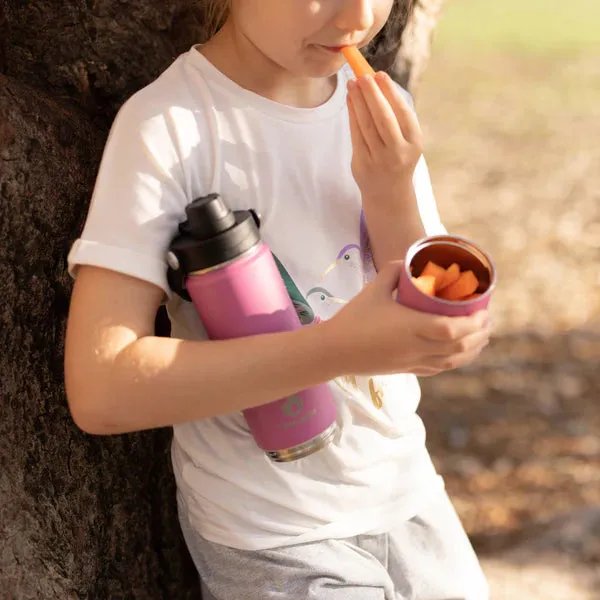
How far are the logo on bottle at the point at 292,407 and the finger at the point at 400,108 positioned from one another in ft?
1.21

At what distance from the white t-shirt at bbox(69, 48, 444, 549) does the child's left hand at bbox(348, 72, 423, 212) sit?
0.06 m

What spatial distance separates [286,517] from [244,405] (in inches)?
9.3

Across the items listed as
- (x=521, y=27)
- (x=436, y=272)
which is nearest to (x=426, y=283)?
(x=436, y=272)

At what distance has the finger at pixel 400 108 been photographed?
3.54ft

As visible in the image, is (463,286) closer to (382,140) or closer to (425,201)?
(382,140)

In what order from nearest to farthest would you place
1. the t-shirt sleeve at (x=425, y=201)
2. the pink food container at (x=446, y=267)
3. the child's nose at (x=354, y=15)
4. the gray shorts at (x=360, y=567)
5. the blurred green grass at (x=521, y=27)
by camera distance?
the pink food container at (x=446, y=267) < the child's nose at (x=354, y=15) < the gray shorts at (x=360, y=567) < the t-shirt sleeve at (x=425, y=201) < the blurred green grass at (x=521, y=27)

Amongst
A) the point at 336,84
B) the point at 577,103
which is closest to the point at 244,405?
the point at 336,84

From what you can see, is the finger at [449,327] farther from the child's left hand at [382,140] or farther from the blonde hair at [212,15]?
the blonde hair at [212,15]

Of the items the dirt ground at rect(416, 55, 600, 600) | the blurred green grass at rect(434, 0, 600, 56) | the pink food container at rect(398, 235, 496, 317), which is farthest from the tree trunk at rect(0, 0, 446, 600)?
the blurred green grass at rect(434, 0, 600, 56)

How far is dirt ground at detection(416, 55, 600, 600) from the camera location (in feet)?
7.11

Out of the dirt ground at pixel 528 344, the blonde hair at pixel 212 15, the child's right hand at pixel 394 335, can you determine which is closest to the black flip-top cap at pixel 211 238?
the child's right hand at pixel 394 335

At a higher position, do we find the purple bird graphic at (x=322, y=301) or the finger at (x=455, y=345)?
the finger at (x=455, y=345)

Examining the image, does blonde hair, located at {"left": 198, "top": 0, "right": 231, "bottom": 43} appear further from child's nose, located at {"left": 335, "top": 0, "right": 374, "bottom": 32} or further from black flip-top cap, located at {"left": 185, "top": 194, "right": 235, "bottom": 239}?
black flip-top cap, located at {"left": 185, "top": 194, "right": 235, "bottom": 239}

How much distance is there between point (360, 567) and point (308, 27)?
0.71 meters
